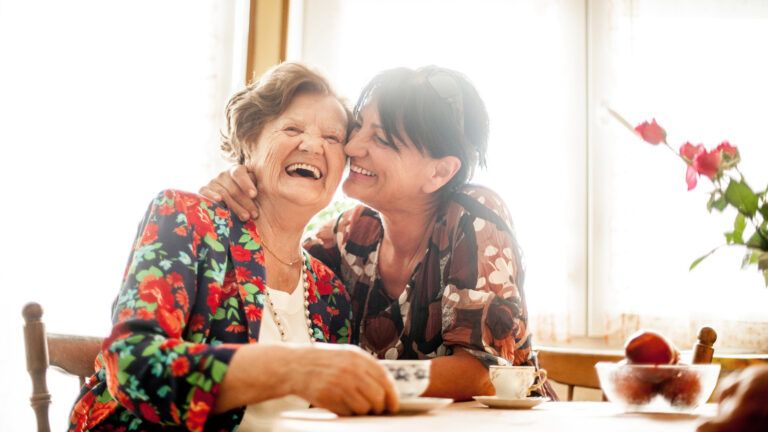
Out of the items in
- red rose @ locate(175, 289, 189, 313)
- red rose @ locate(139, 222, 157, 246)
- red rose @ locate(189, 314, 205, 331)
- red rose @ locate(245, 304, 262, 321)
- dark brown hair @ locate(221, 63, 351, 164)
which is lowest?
red rose @ locate(189, 314, 205, 331)

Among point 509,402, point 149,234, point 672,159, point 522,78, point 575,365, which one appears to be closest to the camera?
point 509,402

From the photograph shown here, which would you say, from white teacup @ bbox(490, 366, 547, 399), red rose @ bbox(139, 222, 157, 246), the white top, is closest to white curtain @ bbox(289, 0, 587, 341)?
the white top

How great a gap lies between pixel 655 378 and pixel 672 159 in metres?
2.90

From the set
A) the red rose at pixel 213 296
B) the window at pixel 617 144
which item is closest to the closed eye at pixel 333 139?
the red rose at pixel 213 296

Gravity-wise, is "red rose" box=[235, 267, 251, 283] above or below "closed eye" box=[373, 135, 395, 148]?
below

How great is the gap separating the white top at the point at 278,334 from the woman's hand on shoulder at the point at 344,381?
0.44m

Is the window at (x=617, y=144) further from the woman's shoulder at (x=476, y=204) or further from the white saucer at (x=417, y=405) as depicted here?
the white saucer at (x=417, y=405)

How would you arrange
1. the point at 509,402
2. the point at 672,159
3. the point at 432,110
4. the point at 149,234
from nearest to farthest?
the point at 509,402 → the point at 149,234 → the point at 432,110 → the point at 672,159

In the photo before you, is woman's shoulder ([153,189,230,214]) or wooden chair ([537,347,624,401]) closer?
woman's shoulder ([153,189,230,214])

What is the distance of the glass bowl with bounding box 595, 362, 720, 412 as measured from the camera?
4.07 ft

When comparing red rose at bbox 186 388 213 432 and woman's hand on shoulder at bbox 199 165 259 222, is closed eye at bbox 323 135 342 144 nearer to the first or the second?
woman's hand on shoulder at bbox 199 165 259 222

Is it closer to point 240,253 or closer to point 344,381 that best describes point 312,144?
point 240,253

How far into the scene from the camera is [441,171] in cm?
193

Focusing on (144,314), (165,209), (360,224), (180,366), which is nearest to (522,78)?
(360,224)
